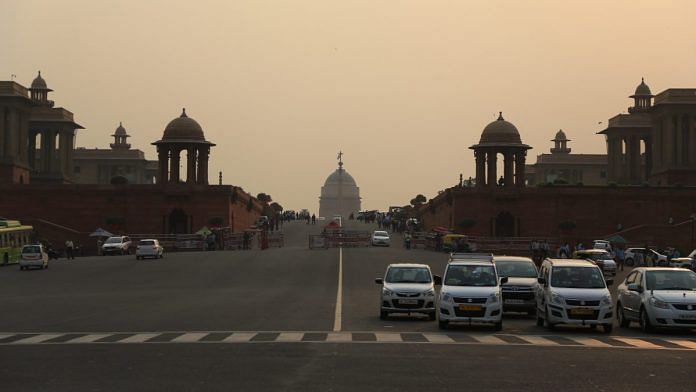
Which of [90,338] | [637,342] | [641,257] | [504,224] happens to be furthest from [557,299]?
[504,224]

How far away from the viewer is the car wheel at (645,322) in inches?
1080

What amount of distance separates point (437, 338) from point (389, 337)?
104 cm

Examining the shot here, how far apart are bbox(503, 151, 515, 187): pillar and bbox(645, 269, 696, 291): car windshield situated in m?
71.1

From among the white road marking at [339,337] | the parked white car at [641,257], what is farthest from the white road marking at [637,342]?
the parked white car at [641,257]

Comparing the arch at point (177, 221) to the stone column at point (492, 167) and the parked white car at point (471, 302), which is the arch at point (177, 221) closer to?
the stone column at point (492, 167)

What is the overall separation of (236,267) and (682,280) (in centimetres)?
3337

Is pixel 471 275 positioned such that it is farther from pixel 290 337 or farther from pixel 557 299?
pixel 290 337

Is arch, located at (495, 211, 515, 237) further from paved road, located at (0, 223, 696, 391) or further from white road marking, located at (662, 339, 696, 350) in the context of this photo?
white road marking, located at (662, 339, 696, 350)

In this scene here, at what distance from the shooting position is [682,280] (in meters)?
28.1

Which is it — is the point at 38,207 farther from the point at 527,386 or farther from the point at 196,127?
the point at 527,386

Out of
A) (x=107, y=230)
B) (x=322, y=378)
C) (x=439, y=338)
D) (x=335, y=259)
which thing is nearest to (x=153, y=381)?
(x=322, y=378)

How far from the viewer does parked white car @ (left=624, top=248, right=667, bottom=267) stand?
62.3m

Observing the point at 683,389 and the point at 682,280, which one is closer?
the point at 683,389

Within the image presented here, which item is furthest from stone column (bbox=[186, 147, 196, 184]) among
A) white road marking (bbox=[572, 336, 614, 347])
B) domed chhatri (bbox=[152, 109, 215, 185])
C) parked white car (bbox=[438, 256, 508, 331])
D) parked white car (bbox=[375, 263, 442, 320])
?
white road marking (bbox=[572, 336, 614, 347])
